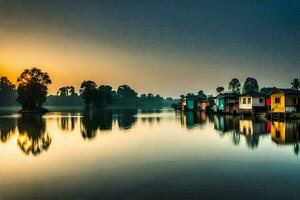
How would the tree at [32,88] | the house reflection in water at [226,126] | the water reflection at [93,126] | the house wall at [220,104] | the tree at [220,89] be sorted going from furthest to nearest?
1. the tree at [220,89]
2. the tree at [32,88]
3. the house wall at [220,104]
4. the house reflection in water at [226,126]
5. the water reflection at [93,126]

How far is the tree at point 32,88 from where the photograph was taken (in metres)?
109

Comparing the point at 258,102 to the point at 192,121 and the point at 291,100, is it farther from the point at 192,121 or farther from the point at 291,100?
the point at 192,121

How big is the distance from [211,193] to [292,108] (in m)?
47.8

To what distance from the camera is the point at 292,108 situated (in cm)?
5309

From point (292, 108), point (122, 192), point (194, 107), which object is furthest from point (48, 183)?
point (194, 107)

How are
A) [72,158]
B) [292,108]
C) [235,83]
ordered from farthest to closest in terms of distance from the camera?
1. [235,83]
2. [292,108]
3. [72,158]

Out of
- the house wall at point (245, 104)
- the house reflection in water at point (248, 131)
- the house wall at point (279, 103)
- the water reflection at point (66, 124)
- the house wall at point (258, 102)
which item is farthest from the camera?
the house wall at point (245, 104)

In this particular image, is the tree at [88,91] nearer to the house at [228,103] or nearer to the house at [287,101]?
the house at [228,103]

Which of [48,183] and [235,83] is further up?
[235,83]

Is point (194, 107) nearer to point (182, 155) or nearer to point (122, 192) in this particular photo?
point (182, 155)

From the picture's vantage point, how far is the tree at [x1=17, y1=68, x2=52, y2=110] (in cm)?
10900

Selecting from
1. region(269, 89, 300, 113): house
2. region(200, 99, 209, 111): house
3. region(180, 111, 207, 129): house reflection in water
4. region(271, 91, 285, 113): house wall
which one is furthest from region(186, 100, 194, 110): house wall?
region(269, 89, 300, 113): house

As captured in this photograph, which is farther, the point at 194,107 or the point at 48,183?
the point at 194,107

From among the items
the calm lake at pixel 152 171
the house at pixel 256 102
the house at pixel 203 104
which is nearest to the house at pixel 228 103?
the house at pixel 256 102
